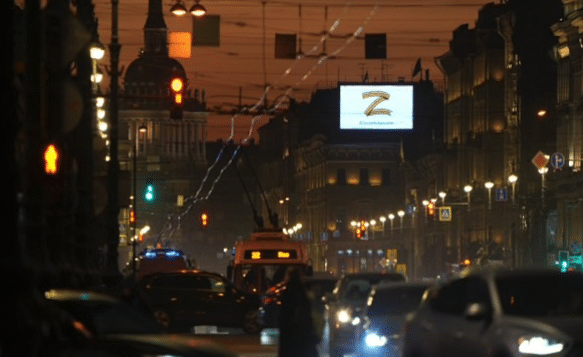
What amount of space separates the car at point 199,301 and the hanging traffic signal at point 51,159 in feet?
44.9

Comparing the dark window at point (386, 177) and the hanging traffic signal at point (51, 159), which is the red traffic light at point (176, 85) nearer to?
the hanging traffic signal at point (51, 159)

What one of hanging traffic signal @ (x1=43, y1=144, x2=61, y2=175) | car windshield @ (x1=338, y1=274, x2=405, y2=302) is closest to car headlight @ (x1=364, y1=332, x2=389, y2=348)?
car windshield @ (x1=338, y1=274, x2=405, y2=302)

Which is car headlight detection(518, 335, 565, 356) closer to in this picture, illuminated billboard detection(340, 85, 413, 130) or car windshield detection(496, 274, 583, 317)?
car windshield detection(496, 274, 583, 317)

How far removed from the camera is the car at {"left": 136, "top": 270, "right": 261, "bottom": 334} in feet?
150

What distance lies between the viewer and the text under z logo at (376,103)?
363 feet

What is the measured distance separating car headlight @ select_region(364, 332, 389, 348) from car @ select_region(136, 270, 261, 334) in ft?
59.5

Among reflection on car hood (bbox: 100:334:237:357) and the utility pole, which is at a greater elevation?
the utility pole

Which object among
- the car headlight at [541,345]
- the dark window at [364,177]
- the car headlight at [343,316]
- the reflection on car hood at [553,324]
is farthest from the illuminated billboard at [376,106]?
the car headlight at [541,345]

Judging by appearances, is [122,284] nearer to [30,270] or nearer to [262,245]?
[262,245]

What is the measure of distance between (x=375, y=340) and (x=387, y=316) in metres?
0.48

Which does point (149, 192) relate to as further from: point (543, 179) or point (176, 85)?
point (176, 85)

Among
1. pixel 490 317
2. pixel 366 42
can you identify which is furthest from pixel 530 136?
pixel 490 317

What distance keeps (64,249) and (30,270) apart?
1024 inches

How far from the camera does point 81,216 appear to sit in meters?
43.2
